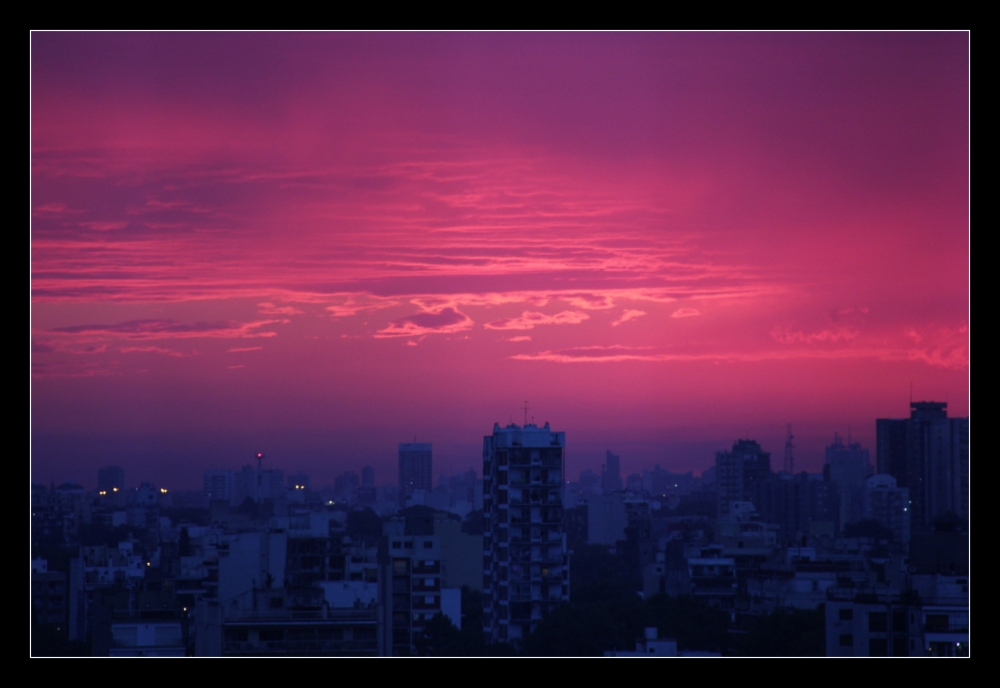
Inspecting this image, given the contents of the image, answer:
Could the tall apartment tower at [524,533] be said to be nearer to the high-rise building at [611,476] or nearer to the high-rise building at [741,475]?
the high-rise building at [611,476]

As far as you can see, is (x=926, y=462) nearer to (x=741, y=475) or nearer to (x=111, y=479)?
(x=741, y=475)

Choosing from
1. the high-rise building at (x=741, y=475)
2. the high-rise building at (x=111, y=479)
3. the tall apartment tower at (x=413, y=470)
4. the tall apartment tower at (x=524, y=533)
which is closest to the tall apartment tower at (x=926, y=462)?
the high-rise building at (x=741, y=475)

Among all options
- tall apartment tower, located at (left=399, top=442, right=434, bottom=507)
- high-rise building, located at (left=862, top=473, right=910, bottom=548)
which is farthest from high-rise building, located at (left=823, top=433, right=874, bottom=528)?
tall apartment tower, located at (left=399, top=442, right=434, bottom=507)

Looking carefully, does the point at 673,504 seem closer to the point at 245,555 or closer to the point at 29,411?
the point at 245,555

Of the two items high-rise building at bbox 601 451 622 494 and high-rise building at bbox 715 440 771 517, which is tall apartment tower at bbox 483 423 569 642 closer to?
high-rise building at bbox 601 451 622 494

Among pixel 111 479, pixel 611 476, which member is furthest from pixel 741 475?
pixel 111 479

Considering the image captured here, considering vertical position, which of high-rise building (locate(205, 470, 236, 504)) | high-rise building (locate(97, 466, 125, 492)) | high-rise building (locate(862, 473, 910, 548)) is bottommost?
high-rise building (locate(862, 473, 910, 548))
